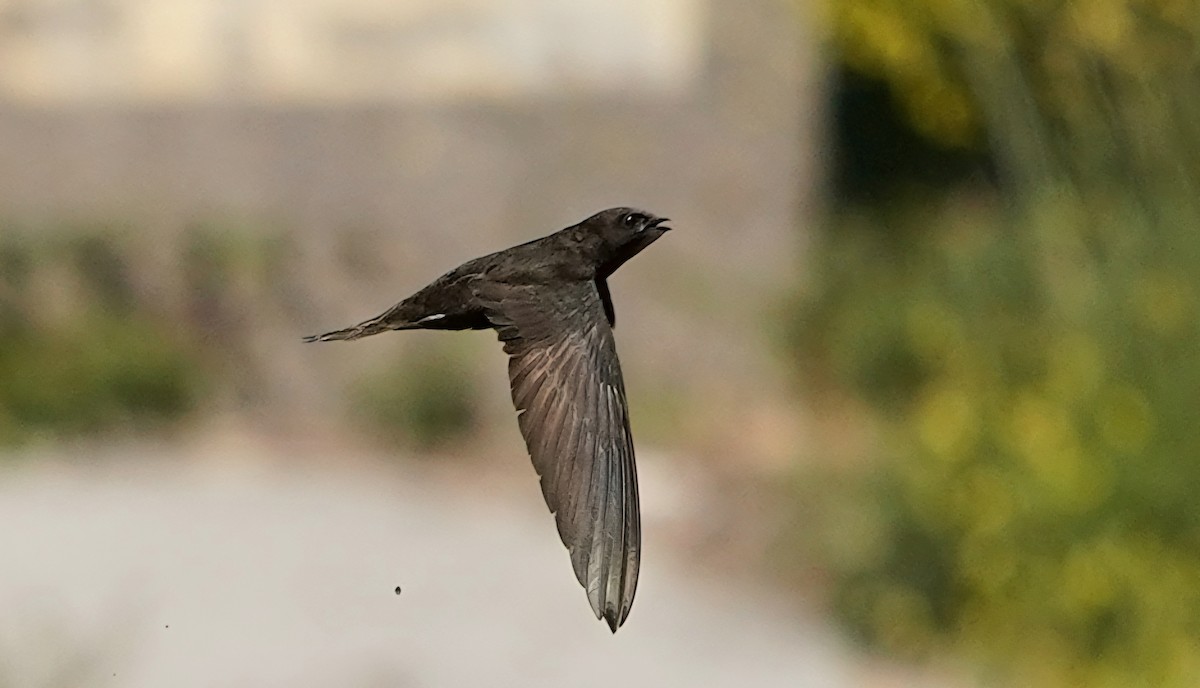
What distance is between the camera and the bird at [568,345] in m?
0.99

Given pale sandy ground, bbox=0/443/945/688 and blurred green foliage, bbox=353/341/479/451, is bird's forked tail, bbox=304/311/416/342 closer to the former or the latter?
pale sandy ground, bbox=0/443/945/688

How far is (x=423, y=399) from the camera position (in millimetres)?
4930

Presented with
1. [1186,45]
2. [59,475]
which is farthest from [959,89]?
[59,475]

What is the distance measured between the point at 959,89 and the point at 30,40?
2885 millimetres

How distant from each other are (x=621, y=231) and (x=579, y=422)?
0.14 meters

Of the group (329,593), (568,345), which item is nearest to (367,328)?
(568,345)

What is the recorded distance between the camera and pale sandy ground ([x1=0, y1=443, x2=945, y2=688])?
11.6 feet

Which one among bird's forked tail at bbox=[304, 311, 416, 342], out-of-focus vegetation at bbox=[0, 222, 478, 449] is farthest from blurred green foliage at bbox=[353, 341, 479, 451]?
bird's forked tail at bbox=[304, 311, 416, 342]

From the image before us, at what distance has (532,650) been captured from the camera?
3855 millimetres

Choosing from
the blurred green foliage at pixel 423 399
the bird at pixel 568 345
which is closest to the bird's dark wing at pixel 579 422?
the bird at pixel 568 345

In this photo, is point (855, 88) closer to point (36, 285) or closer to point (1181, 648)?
point (36, 285)

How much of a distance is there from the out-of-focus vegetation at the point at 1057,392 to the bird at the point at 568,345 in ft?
6.83

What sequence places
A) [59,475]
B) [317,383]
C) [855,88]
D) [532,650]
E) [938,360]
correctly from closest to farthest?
[532,650] → [938,360] → [59,475] → [317,383] → [855,88]

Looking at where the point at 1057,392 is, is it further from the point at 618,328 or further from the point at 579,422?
the point at 579,422
